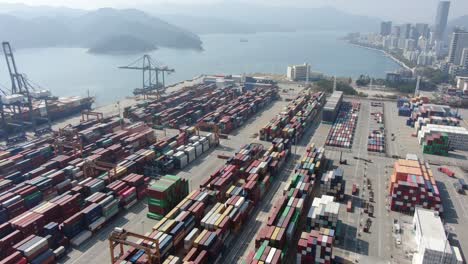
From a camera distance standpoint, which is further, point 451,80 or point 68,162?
point 451,80

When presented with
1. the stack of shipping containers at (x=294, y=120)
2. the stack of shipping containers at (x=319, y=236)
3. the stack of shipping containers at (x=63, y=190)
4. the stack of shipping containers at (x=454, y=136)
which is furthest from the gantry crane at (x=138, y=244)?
the stack of shipping containers at (x=454, y=136)

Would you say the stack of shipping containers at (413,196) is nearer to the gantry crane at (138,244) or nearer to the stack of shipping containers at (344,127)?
the stack of shipping containers at (344,127)

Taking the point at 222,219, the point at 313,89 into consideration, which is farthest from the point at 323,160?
the point at 313,89

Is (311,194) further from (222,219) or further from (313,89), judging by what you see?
(313,89)

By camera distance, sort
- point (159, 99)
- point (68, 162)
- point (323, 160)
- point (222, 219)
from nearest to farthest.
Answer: point (222, 219) → point (68, 162) → point (323, 160) → point (159, 99)

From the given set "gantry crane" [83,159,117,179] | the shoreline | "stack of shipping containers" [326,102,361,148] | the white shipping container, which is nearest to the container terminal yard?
the white shipping container

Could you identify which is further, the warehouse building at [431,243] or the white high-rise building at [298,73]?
the white high-rise building at [298,73]
